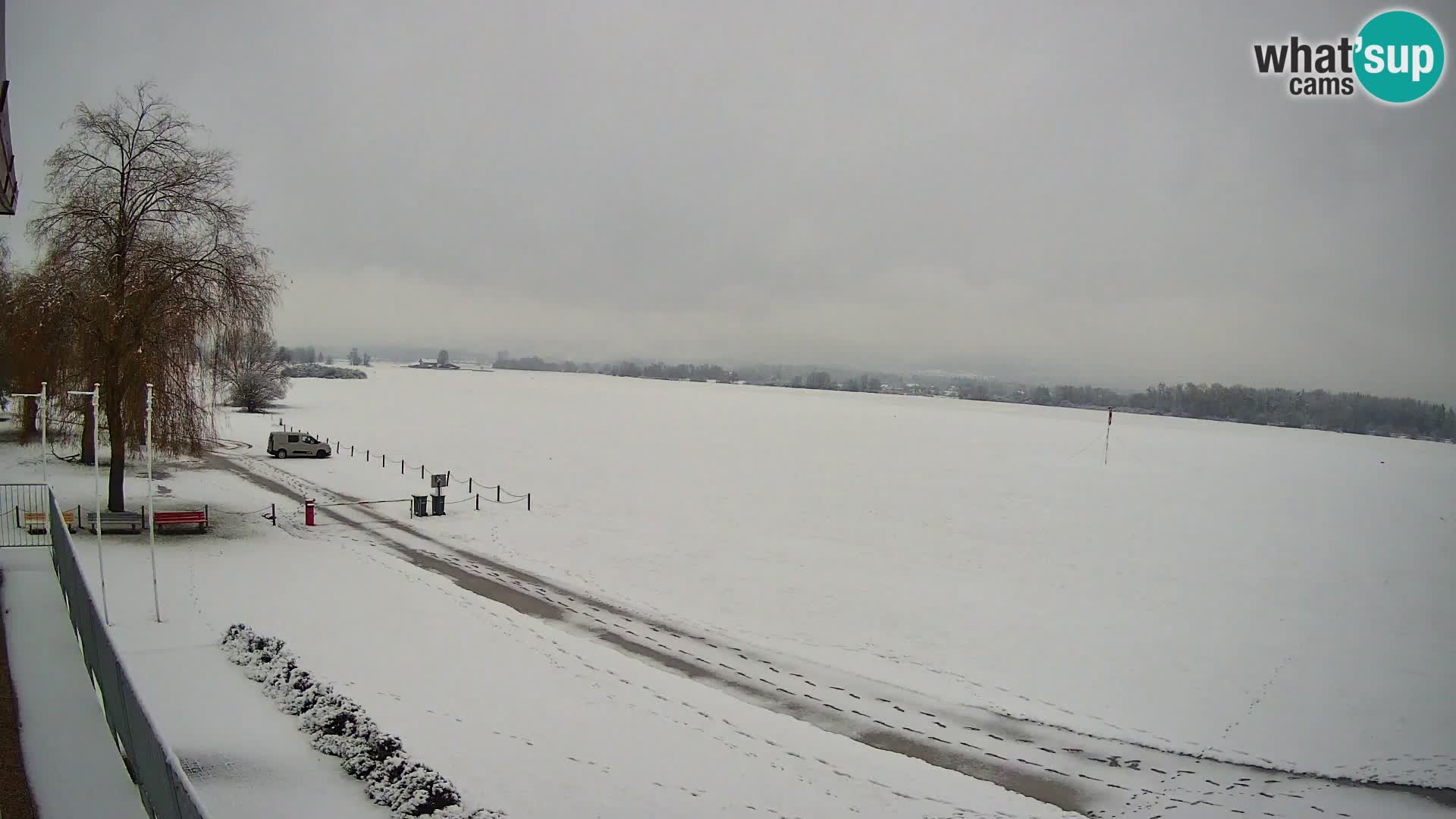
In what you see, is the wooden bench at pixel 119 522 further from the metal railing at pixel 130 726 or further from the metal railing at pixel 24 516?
the metal railing at pixel 130 726

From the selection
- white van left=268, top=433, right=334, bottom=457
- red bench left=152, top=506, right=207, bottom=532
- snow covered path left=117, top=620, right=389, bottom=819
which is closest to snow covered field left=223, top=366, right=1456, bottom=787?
white van left=268, top=433, right=334, bottom=457

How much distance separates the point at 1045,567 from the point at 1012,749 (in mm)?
11857

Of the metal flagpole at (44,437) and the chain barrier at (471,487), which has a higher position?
the metal flagpole at (44,437)

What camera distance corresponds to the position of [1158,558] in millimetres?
23203

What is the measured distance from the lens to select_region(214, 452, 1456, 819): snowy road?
9.95 m

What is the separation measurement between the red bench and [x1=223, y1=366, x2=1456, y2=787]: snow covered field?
6.64 meters

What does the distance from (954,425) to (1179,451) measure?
23.8 metres

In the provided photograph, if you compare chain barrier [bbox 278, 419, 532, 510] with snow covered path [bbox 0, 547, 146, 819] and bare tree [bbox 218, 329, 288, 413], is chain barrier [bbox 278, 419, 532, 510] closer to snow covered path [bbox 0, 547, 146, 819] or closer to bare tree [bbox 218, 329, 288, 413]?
snow covered path [bbox 0, 547, 146, 819]

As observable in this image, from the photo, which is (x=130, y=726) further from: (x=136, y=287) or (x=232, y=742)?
(x=136, y=287)

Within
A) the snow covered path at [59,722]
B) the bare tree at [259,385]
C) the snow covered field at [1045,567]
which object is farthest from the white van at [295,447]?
the snow covered path at [59,722]

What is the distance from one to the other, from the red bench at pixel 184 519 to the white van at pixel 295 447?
17.1m

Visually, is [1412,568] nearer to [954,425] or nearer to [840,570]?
[840,570]

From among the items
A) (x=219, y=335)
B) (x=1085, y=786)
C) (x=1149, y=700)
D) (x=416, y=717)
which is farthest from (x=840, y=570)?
(x=219, y=335)

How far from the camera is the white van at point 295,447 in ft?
123
